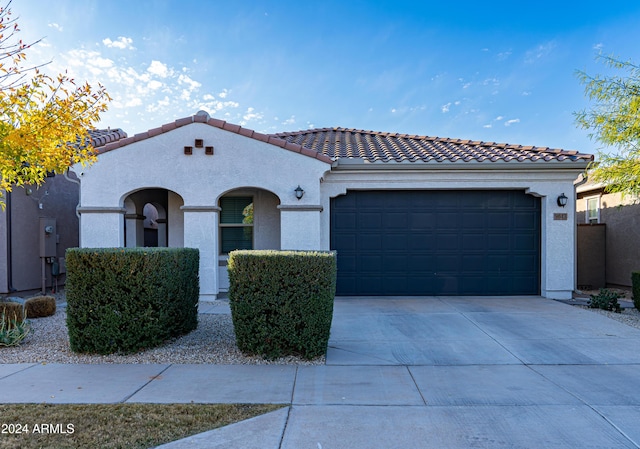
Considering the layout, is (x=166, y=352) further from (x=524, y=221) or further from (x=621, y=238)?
(x=621, y=238)

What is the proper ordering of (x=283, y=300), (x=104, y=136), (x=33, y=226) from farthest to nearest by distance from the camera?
(x=104, y=136), (x=33, y=226), (x=283, y=300)

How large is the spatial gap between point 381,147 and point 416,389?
8373mm

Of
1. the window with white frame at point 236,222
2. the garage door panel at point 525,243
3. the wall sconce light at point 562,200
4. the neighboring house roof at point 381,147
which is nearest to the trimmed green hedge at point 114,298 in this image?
the neighboring house roof at point 381,147

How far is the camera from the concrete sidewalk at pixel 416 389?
10.5 feet

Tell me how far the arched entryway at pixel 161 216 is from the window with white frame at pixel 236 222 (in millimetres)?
1173

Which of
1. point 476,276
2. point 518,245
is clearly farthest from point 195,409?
point 518,245

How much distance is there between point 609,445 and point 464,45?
503 inches

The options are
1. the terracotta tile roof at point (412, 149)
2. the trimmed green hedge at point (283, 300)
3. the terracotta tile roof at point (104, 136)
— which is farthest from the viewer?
the terracotta tile roof at point (104, 136)

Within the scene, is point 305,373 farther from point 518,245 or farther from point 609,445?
point 518,245

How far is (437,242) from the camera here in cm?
1002

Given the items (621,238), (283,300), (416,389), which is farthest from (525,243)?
(283,300)

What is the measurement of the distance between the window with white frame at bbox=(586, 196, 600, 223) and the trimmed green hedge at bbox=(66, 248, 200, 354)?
14.9 m

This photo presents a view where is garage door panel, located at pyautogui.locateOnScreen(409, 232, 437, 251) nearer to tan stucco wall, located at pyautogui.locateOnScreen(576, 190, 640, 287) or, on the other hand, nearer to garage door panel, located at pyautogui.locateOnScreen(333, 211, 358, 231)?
garage door panel, located at pyautogui.locateOnScreen(333, 211, 358, 231)

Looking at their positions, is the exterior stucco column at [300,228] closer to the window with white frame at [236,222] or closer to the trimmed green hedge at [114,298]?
the window with white frame at [236,222]
